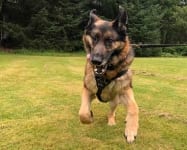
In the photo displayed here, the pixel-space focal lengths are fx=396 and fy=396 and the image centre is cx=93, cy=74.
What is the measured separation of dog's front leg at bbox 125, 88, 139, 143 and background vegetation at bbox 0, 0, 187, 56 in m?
29.9

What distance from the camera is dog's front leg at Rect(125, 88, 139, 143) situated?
17.0 feet

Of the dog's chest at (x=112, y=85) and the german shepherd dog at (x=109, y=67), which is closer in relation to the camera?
the german shepherd dog at (x=109, y=67)

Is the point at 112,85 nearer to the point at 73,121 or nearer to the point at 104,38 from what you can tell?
the point at 104,38

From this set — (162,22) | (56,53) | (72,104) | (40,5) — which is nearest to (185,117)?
(72,104)

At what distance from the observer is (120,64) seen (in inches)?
225

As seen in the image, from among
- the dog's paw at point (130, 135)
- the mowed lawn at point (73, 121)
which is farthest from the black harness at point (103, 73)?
the mowed lawn at point (73, 121)

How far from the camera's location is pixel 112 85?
19.1 feet

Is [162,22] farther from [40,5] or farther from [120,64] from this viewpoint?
Answer: [120,64]

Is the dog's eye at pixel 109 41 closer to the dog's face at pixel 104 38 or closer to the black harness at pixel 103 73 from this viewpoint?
the dog's face at pixel 104 38

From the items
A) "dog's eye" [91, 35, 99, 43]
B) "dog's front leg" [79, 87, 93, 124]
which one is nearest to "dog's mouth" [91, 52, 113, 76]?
"dog's eye" [91, 35, 99, 43]

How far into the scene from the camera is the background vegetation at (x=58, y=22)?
35.4 m

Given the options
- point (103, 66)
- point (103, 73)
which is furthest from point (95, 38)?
point (103, 73)

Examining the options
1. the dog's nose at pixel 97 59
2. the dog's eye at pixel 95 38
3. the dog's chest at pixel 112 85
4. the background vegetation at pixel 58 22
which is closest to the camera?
the dog's nose at pixel 97 59

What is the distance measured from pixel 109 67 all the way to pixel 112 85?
1.03ft
